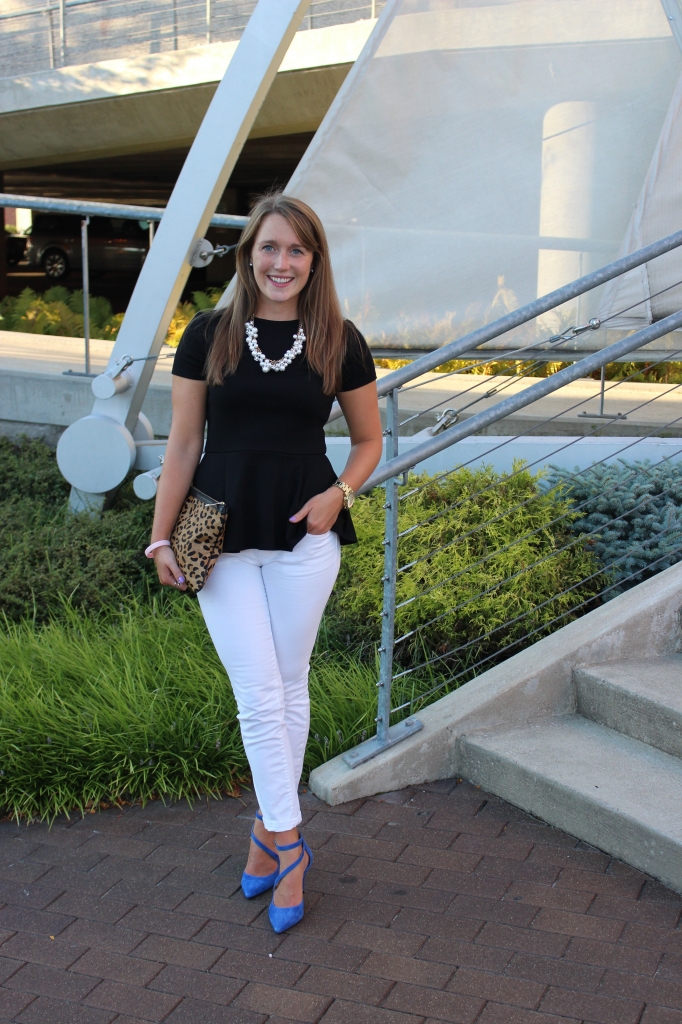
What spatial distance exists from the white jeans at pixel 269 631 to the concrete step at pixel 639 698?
4.20ft

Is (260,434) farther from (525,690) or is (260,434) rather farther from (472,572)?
(472,572)

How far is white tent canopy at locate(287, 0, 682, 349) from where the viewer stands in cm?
407

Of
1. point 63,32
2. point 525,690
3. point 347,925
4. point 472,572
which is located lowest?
point 347,925

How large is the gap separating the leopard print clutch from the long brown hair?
0.33 m

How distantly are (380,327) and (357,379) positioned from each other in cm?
182

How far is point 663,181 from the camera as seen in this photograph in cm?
401

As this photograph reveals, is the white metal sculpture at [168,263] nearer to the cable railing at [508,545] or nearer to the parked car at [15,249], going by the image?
the cable railing at [508,545]

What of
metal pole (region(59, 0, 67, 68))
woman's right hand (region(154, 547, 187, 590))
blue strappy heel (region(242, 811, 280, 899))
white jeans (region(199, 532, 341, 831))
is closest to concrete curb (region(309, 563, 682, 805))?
blue strappy heel (region(242, 811, 280, 899))

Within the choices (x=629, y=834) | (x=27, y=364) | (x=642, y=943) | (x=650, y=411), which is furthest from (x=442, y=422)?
(x=27, y=364)

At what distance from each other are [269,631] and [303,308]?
86cm

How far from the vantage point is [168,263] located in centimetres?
508

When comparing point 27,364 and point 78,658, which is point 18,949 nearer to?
point 78,658

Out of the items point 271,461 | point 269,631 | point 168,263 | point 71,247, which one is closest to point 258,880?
point 269,631

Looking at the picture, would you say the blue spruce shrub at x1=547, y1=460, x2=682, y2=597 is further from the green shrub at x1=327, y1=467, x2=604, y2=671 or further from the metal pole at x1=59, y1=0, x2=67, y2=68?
the metal pole at x1=59, y1=0, x2=67, y2=68
